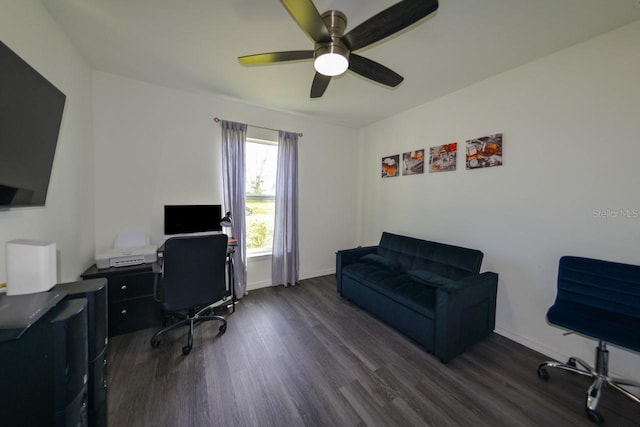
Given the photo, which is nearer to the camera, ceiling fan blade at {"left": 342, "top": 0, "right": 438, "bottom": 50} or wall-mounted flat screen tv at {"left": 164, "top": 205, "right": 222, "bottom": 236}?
ceiling fan blade at {"left": 342, "top": 0, "right": 438, "bottom": 50}

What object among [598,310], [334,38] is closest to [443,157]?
[598,310]

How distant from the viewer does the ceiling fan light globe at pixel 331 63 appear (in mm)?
1461

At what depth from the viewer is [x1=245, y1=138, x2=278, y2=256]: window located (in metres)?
3.34

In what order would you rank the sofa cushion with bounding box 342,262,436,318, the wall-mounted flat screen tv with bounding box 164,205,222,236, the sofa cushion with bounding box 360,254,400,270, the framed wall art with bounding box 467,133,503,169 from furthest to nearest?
1. the sofa cushion with bounding box 360,254,400,270
2. the wall-mounted flat screen tv with bounding box 164,205,222,236
3. the framed wall art with bounding box 467,133,503,169
4. the sofa cushion with bounding box 342,262,436,318

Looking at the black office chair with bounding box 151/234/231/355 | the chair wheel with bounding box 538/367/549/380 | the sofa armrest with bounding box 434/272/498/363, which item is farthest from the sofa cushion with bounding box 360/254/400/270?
the black office chair with bounding box 151/234/231/355

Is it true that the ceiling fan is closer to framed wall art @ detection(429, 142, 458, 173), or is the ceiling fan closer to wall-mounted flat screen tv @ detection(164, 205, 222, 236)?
framed wall art @ detection(429, 142, 458, 173)

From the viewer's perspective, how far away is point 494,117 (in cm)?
236

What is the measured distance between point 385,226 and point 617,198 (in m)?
2.34

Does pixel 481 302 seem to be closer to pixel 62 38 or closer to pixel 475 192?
pixel 475 192

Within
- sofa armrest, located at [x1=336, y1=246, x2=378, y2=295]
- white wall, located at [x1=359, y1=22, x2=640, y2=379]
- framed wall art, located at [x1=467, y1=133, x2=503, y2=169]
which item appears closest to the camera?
white wall, located at [x1=359, y1=22, x2=640, y2=379]

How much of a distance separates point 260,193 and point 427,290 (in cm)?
253

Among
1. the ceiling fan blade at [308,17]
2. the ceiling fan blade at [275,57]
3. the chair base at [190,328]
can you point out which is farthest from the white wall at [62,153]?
the ceiling fan blade at [308,17]

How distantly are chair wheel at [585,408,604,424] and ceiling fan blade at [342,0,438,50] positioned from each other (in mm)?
2567

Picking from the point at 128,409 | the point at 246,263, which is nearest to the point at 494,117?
the point at 246,263
